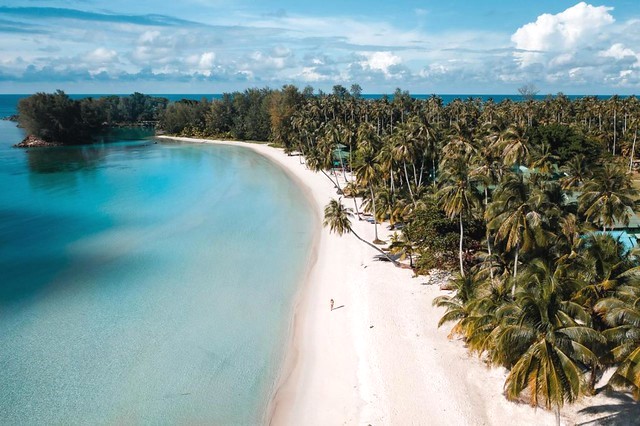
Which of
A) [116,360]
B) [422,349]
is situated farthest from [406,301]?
[116,360]

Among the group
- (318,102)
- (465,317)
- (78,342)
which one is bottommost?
(78,342)

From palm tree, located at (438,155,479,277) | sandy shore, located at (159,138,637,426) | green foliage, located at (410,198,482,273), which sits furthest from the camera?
green foliage, located at (410,198,482,273)

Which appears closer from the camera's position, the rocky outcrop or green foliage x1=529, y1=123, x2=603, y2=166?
green foliage x1=529, y1=123, x2=603, y2=166

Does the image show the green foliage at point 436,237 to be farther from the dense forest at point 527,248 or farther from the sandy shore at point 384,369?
the sandy shore at point 384,369

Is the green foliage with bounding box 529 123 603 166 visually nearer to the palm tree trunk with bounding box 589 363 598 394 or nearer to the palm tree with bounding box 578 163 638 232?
the palm tree with bounding box 578 163 638 232

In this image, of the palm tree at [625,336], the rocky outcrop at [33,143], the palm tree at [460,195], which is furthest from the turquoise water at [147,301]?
the rocky outcrop at [33,143]

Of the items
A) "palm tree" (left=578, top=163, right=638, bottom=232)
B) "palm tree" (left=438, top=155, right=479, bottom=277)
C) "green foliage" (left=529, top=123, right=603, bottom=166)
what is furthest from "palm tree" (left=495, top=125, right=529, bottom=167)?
"green foliage" (left=529, top=123, right=603, bottom=166)

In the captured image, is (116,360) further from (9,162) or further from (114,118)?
(114,118)
